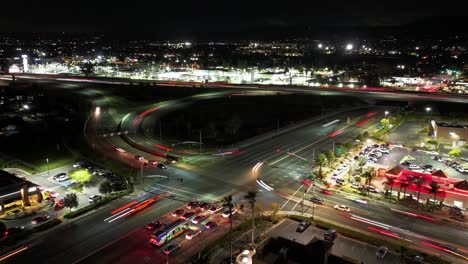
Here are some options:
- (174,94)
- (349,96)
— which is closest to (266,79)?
(174,94)

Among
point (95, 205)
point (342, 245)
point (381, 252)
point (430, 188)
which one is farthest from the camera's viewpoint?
point (430, 188)

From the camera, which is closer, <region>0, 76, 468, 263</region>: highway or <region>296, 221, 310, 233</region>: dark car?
<region>0, 76, 468, 263</region>: highway

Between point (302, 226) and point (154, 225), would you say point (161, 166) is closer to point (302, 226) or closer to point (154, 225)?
point (154, 225)

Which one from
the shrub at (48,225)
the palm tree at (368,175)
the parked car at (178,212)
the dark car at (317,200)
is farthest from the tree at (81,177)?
the palm tree at (368,175)

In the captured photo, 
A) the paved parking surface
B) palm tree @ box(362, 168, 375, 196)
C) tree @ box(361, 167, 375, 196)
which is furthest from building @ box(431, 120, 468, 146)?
the paved parking surface

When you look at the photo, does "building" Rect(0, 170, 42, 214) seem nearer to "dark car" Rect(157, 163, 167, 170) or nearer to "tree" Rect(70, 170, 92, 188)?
"tree" Rect(70, 170, 92, 188)

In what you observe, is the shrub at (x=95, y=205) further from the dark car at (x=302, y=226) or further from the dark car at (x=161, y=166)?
the dark car at (x=302, y=226)

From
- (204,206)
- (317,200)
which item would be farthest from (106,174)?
(317,200)
